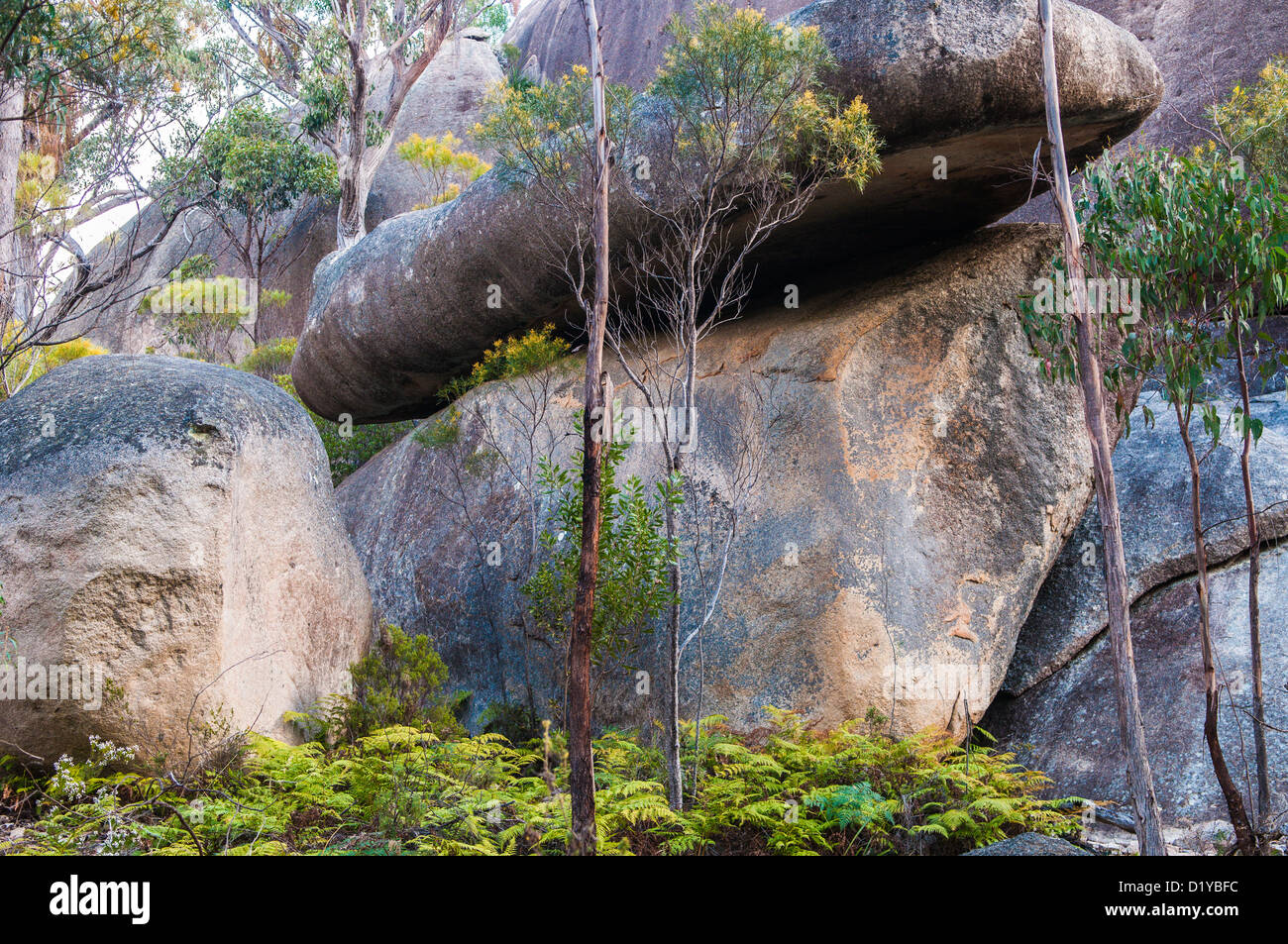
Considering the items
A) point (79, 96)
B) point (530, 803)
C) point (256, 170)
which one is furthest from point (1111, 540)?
point (256, 170)

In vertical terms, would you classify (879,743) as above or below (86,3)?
below

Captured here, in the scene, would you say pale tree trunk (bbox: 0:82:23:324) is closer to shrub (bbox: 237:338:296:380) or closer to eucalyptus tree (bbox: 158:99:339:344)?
shrub (bbox: 237:338:296:380)

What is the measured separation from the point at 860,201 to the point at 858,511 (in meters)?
2.97

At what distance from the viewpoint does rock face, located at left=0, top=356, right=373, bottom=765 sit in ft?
23.1

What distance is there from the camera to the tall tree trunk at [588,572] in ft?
19.1

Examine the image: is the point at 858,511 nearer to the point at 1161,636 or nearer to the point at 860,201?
the point at 1161,636

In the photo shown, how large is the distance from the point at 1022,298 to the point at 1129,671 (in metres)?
3.02

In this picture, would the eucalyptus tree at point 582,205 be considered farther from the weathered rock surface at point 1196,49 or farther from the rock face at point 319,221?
the rock face at point 319,221

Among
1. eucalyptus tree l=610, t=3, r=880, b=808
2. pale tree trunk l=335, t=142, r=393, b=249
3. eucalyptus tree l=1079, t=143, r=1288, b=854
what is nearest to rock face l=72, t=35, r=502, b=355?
pale tree trunk l=335, t=142, r=393, b=249
